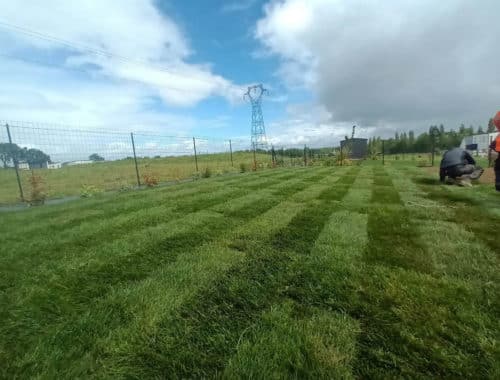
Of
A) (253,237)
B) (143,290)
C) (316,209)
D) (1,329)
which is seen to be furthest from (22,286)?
(316,209)

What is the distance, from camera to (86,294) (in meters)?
1.80

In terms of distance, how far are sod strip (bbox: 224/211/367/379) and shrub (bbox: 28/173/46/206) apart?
7378mm

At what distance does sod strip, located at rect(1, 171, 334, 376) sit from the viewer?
1708 mm

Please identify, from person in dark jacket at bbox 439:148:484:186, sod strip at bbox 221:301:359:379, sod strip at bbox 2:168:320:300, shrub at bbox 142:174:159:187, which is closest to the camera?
sod strip at bbox 221:301:359:379

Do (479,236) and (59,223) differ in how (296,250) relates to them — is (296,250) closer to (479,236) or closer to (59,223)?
(479,236)

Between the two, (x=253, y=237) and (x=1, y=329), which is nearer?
(x=1, y=329)

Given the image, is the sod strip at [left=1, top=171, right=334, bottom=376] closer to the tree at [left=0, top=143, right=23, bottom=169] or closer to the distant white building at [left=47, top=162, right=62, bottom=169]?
the tree at [left=0, top=143, right=23, bottom=169]

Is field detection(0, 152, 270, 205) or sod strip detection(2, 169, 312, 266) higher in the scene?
field detection(0, 152, 270, 205)

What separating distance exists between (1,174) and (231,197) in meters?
6.87

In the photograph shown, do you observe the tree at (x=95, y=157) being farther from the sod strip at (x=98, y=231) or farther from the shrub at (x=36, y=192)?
the sod strip at (x=98, y=231)

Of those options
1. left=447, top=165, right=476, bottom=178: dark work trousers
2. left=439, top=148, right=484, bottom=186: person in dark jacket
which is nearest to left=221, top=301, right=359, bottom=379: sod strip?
left=439, top=148, right=484, bottom=186: person in dark jacket

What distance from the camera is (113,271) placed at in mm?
2156

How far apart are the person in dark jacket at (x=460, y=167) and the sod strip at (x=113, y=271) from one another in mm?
7123

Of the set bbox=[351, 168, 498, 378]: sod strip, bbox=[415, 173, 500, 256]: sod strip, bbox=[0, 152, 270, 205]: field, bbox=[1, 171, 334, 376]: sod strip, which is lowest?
bbox=[415, 173, 500, 256]: sod strip
